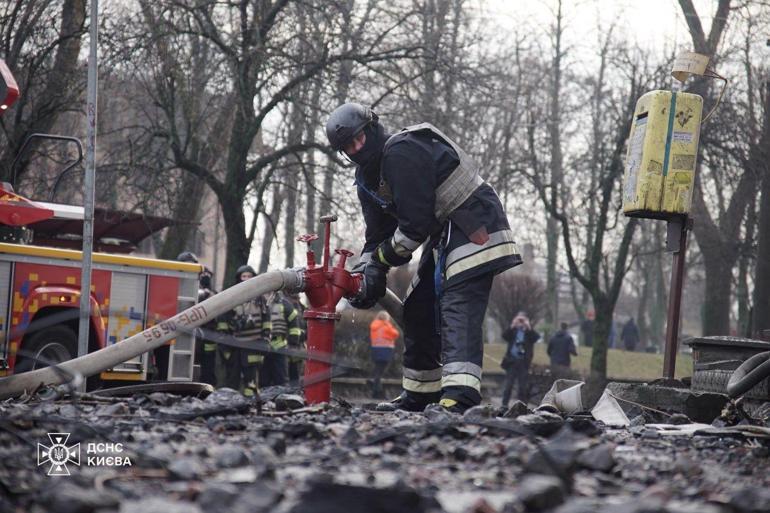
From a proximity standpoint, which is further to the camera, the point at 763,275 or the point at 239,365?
the point at 763,275

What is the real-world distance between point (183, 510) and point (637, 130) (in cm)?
744

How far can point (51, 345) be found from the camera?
9.91 meters

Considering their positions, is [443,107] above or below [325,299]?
above

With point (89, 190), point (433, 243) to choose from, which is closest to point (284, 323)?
point (89, 190)

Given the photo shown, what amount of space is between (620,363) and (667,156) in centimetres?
1952

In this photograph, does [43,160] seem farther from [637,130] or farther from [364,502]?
[364,502]

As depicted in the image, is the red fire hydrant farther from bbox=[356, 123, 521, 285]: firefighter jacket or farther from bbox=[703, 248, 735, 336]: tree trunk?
bbox=[703, 248, 735, 336]: tree trunk

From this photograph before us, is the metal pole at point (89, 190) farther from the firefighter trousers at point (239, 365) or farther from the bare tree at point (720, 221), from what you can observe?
the bare tree at point (720, 221)

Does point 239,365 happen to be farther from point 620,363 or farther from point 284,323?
point 620,363

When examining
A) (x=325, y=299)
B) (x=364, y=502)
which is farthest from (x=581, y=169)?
(x=364, y=502)

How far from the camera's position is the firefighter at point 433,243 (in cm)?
651

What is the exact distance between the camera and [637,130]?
972 cm

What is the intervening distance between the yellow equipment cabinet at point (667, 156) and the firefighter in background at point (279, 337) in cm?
534

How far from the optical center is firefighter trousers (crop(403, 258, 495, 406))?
20.9 ft
